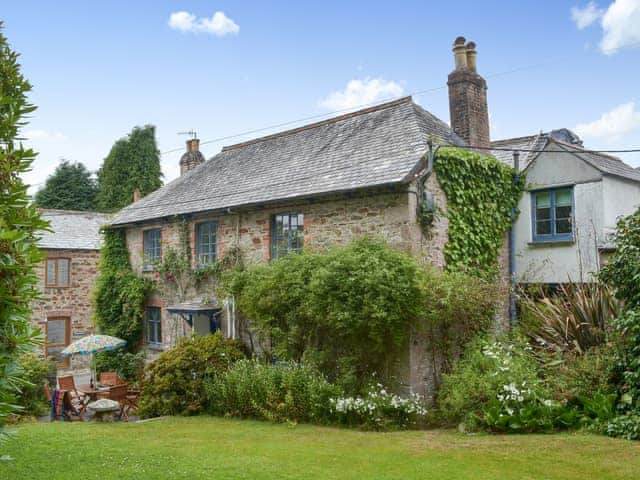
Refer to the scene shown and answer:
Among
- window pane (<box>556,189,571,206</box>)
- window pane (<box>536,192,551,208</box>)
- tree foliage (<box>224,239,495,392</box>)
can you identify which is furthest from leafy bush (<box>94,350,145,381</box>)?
window pane (<box>556,189,571,206</box>)

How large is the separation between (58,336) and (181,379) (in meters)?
15.0

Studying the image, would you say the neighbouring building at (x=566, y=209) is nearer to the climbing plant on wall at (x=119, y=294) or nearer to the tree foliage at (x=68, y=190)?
the climbing plant on wall at (x=119, y=294)

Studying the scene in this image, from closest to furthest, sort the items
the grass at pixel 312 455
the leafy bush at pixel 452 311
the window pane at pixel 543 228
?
the grass at pixel 312 455
the leafy bush at pixel 452 311
the window pane at pixel 543 228

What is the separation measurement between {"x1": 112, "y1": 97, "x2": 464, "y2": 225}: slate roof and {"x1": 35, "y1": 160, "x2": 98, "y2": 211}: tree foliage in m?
28.4

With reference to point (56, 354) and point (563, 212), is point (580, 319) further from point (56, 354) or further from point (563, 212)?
point (56, 354)

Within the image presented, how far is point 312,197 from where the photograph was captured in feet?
44.8

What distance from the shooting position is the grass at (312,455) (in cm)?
735

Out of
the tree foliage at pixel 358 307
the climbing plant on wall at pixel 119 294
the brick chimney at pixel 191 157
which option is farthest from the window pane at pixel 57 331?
the tree foliage at pixel 358 307

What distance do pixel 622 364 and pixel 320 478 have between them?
6.21 m

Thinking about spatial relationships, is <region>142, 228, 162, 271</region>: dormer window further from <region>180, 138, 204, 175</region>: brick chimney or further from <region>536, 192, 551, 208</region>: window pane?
<region>536, 192, 551, 208</region>: window pane

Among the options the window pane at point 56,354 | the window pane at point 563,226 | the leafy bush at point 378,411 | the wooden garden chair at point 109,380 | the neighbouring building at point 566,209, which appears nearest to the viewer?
the leafy bush at point 378,411

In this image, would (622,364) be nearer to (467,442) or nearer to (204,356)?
(467,442)

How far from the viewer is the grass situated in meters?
7.35

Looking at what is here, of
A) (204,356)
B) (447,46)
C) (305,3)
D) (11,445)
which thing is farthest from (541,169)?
(11,445)
